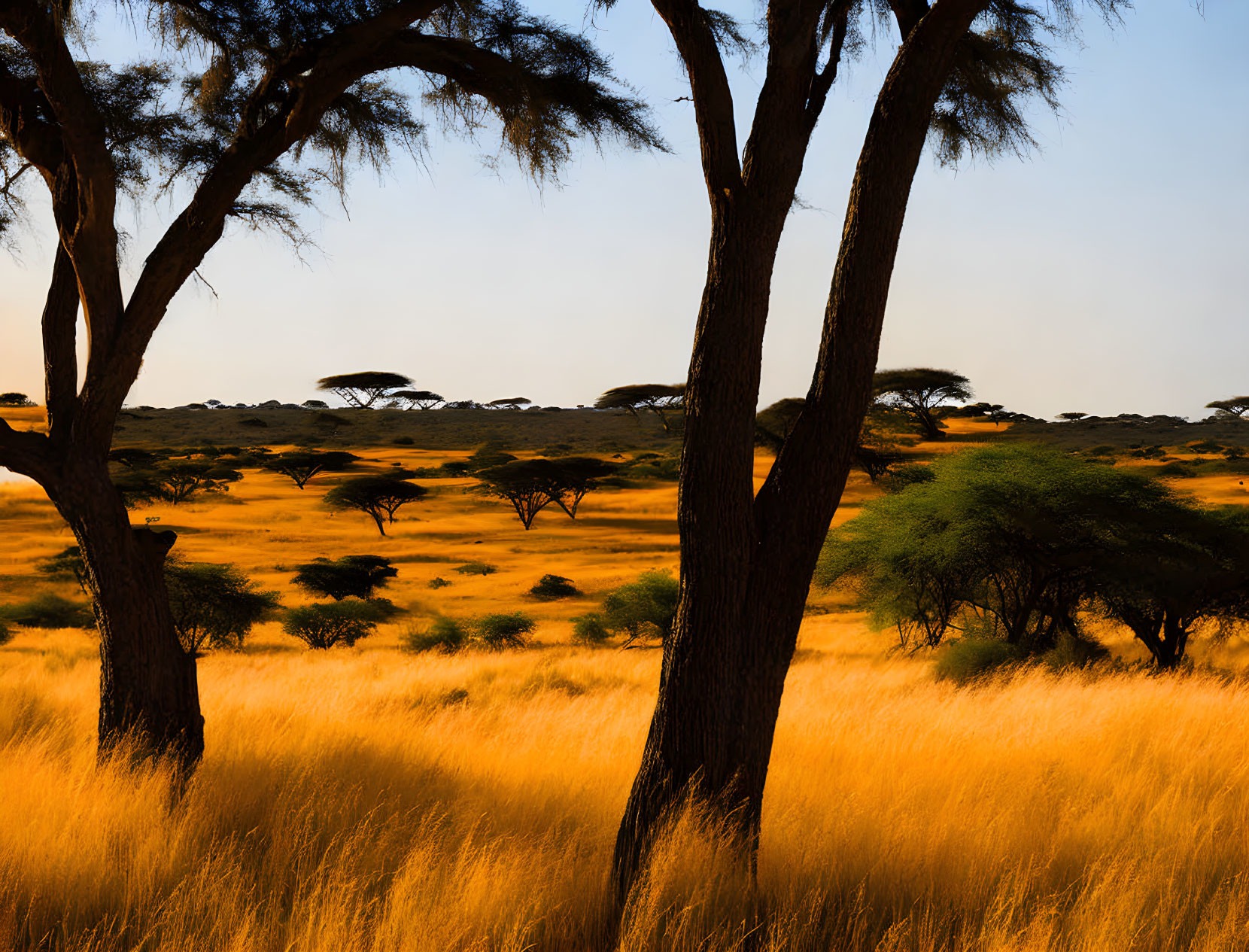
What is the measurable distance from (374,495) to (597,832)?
39.7 m

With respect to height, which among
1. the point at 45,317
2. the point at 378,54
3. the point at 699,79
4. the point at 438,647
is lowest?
the point at 438,647

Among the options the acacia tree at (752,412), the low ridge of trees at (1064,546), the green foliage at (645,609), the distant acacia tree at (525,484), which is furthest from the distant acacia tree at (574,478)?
the acacia tree at (752,412)

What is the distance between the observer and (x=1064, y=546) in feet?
46.2

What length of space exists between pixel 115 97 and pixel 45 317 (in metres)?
2.29

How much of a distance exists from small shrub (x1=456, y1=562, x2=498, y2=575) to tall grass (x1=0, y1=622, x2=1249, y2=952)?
26.1 meters

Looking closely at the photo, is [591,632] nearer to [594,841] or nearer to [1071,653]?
[1071,653]

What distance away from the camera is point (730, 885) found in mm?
3600

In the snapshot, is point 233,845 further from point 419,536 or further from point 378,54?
point 419,536

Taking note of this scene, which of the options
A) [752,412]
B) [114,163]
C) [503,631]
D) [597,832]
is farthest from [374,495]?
[752,412]

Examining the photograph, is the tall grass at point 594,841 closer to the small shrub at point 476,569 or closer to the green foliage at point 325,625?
the green foliage at point 325,625

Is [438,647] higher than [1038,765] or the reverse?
the reverse

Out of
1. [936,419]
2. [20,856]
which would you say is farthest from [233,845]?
[936,419]

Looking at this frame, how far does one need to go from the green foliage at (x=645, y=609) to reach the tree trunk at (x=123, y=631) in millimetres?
17259

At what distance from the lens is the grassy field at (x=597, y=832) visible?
3.36 metres
